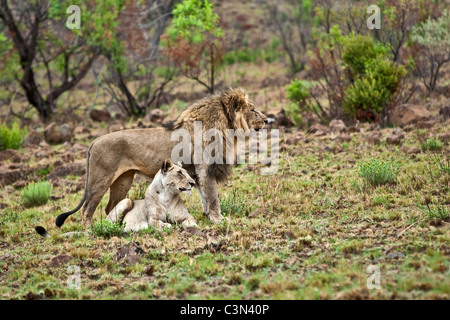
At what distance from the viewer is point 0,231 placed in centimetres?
800

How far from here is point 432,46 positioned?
628 inches

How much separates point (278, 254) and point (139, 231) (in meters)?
2.10

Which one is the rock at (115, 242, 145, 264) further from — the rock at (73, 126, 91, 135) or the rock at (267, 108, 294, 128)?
the rock at (73, 126, 91, 135)

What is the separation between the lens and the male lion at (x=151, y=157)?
303 inches

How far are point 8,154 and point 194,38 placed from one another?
22.3 feet

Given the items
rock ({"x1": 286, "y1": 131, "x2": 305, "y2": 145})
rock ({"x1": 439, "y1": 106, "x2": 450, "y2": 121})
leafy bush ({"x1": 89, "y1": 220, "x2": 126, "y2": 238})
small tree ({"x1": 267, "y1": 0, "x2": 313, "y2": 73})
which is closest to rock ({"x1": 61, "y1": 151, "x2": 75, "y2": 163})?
rock ({"x1": 286, "y1": 131, "x2": 305, "y2": 145})

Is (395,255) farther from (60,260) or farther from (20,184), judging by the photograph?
(20,184)

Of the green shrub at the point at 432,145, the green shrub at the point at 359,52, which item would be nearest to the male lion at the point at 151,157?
the green shrub at the point at 432,145

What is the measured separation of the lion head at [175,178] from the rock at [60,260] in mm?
1674

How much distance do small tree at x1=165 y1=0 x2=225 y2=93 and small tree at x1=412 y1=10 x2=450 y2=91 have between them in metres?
6.11

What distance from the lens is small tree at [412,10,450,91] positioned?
15602mm

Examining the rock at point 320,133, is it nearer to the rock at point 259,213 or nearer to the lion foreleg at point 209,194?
the rock at point 259,213

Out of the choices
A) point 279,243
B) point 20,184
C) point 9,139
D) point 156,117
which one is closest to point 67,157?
point 20,184
